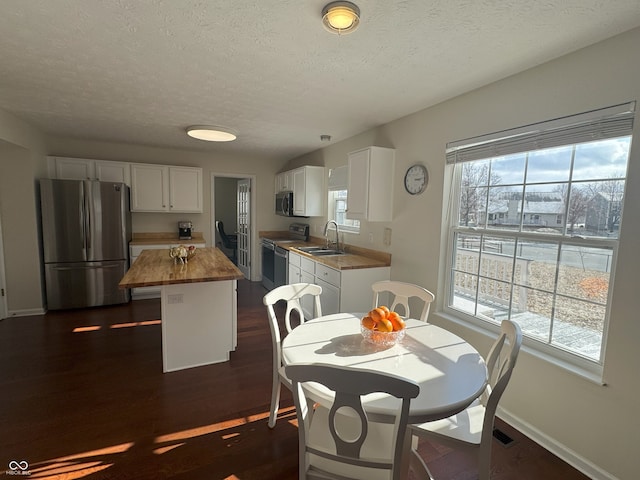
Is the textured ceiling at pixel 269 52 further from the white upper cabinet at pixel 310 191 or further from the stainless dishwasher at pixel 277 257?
the stainless dishwasher at pixel 277 257

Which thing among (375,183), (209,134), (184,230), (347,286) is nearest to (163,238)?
(184,230)

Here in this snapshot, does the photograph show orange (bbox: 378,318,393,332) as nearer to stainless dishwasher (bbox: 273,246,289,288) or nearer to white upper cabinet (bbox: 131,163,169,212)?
stainless dishwasher (bbox: 273,246,289,288)

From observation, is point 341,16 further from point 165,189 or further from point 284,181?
point 165,189

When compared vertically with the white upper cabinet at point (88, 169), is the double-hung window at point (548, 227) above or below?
below

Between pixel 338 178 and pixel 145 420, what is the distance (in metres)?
3.28

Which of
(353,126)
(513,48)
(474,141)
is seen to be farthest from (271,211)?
(513,48)

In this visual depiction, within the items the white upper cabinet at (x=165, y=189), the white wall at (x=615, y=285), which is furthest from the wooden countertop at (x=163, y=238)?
the white wall at (x=615, y=285)

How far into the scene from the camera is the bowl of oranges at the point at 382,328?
1.55m

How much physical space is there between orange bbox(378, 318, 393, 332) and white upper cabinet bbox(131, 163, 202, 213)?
439cm

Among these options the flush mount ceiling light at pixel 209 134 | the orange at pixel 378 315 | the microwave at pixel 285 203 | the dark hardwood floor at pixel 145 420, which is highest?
the flush mount ceiling light at pixel 209 134

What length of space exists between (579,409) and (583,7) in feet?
6.91

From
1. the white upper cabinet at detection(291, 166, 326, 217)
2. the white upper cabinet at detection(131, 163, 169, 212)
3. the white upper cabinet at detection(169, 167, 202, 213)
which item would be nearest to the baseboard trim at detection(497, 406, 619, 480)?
the white upper cabinet at detection(291, 166, 326, 217)

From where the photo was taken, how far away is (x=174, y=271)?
106 inches

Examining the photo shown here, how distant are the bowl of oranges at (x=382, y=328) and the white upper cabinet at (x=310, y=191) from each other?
3.29 meters
